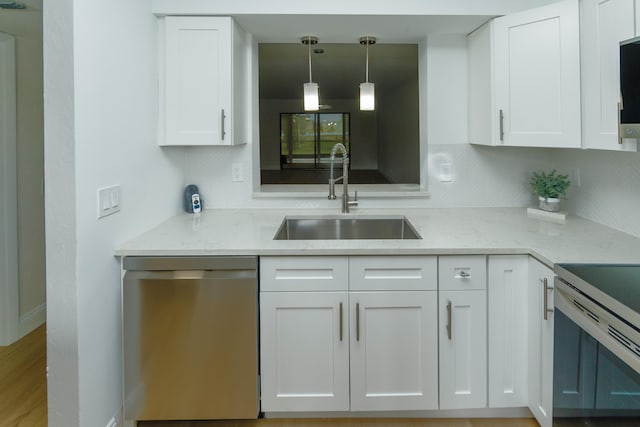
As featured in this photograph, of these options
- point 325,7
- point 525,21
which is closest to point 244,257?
point 325,7

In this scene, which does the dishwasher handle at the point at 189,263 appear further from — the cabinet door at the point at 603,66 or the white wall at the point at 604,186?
the white wall at the point at 604,186

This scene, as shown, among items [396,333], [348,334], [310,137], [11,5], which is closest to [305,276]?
[348,334]

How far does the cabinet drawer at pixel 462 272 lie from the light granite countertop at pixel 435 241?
1.5 inches

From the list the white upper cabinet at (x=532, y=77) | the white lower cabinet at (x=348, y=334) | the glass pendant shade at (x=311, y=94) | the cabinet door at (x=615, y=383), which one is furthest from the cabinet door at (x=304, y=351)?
the glass pendant shade at (x=311, y=94)

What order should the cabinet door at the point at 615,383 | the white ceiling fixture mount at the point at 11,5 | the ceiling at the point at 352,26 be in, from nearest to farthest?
the cabinet door at the point at 615,383
the white ceiling fixture mount at the point at 11,5
the ceiling at the point at 352,26

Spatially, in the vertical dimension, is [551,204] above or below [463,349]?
above

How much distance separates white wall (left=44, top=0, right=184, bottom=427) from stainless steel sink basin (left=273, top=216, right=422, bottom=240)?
939mm

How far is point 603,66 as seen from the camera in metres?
1.92

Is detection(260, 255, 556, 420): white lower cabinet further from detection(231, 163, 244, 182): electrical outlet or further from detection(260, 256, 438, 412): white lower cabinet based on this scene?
detection(231, 163, 244, 182): electrical outlet

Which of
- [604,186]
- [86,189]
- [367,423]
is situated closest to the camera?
[86,189]

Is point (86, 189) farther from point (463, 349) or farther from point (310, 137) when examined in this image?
point (310, 137)

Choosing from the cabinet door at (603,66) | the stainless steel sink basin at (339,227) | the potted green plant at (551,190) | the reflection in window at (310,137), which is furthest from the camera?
the reflection in window at (310,137)

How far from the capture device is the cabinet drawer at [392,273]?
1982 millimetres

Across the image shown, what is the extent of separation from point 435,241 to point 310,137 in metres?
10.4
